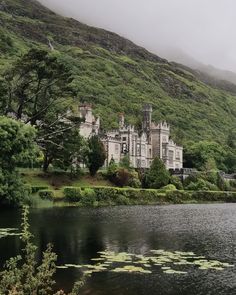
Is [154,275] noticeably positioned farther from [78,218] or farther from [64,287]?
[78,218]

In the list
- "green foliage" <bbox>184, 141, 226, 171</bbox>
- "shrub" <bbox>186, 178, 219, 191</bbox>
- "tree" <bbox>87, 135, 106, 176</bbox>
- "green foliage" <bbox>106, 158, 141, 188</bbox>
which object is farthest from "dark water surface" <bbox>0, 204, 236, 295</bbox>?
"green foliage" <bbox>184, 141, 226, 171</bbox>

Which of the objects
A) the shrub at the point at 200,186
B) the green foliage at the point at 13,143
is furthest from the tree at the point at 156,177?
the green foliage at the point at 13,143

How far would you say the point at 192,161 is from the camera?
139m

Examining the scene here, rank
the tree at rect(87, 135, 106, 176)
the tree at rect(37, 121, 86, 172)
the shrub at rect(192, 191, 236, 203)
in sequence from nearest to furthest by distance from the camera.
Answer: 1. the tree at rect(37, 121, 86, 172)
2. the tree at rect(87, 135, 106, 176)
3. the shrub at rect(192, 191, 236, 203)

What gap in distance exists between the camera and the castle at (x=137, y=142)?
11150cm

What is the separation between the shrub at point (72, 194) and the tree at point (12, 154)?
11006 mm

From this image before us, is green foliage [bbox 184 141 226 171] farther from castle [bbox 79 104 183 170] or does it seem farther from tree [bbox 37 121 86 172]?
tree [bbox 37 121 86 172]

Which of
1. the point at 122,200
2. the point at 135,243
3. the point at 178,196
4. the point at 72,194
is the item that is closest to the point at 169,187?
the point at 178,196

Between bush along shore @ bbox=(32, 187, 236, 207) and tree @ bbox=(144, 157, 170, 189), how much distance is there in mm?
6004

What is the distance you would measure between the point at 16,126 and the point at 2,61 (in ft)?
389

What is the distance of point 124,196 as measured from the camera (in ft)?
257

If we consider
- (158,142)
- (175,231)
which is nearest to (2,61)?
(158,142)

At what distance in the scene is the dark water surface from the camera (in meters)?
20.6

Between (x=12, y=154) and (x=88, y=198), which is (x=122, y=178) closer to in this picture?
(x=88, y=198)
